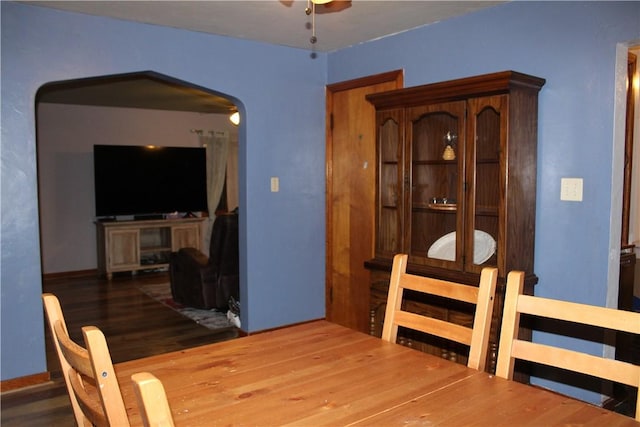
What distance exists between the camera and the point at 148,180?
24.5ft

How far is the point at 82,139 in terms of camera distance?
7.20m

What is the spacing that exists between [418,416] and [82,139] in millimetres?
7144

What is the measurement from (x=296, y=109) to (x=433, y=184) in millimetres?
1498

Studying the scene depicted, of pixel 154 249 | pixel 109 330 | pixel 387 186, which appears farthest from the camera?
pixel 154 249

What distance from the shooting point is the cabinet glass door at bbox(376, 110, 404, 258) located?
3502mm

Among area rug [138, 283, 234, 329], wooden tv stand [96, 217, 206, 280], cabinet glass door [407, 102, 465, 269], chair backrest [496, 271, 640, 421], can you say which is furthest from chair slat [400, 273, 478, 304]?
wooden tv stand [96, 217, 206, 280]

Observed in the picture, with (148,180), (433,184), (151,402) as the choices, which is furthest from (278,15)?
(148,180)

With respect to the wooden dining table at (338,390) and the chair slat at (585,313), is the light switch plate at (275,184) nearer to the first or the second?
the wooden dining table at (338,390)

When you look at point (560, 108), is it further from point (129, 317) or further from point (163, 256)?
point (163, 256)

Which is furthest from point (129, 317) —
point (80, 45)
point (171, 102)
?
point (171, 102)

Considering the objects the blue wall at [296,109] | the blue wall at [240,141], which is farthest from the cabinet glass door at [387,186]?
the blue wall at [240,141]

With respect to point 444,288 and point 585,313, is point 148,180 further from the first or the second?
point 585,313

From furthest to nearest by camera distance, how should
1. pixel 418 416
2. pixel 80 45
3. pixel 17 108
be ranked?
pixel 80 45 < pixel 17 108 < pixel 418 416

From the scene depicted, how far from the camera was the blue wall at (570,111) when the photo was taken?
8.84ft
